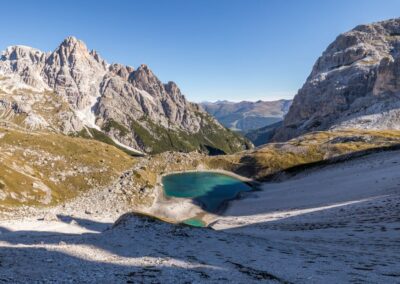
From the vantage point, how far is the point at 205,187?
466 ft

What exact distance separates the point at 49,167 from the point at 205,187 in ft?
214

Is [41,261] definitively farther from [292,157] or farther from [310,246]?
[292,157]

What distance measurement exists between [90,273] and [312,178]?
113664 mm

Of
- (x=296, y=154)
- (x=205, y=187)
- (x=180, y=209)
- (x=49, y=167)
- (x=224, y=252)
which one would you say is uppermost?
(x=49, y=167)

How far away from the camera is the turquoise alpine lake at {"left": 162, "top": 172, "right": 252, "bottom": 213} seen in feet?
404

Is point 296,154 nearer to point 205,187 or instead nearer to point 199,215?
point 205,187

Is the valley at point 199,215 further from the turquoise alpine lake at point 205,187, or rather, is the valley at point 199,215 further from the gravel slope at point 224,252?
the turquoise alpine lake at point 205,187

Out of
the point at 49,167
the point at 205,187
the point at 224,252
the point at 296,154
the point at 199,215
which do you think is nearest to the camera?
the point at 224,252

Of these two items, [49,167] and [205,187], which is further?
[205,187]

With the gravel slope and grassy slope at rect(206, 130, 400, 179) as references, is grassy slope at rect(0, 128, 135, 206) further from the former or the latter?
grassy slope at rect(206, 130, 400, 179)

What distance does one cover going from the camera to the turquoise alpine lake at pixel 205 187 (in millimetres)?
123062

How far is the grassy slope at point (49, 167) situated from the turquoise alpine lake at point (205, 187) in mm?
25355

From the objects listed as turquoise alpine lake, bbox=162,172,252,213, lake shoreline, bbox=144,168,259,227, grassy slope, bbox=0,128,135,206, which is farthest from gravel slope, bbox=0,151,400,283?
turquoise alpine lake, bbox=162,172,252,213

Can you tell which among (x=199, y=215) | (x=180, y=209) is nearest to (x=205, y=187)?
(x=180, y=209)
